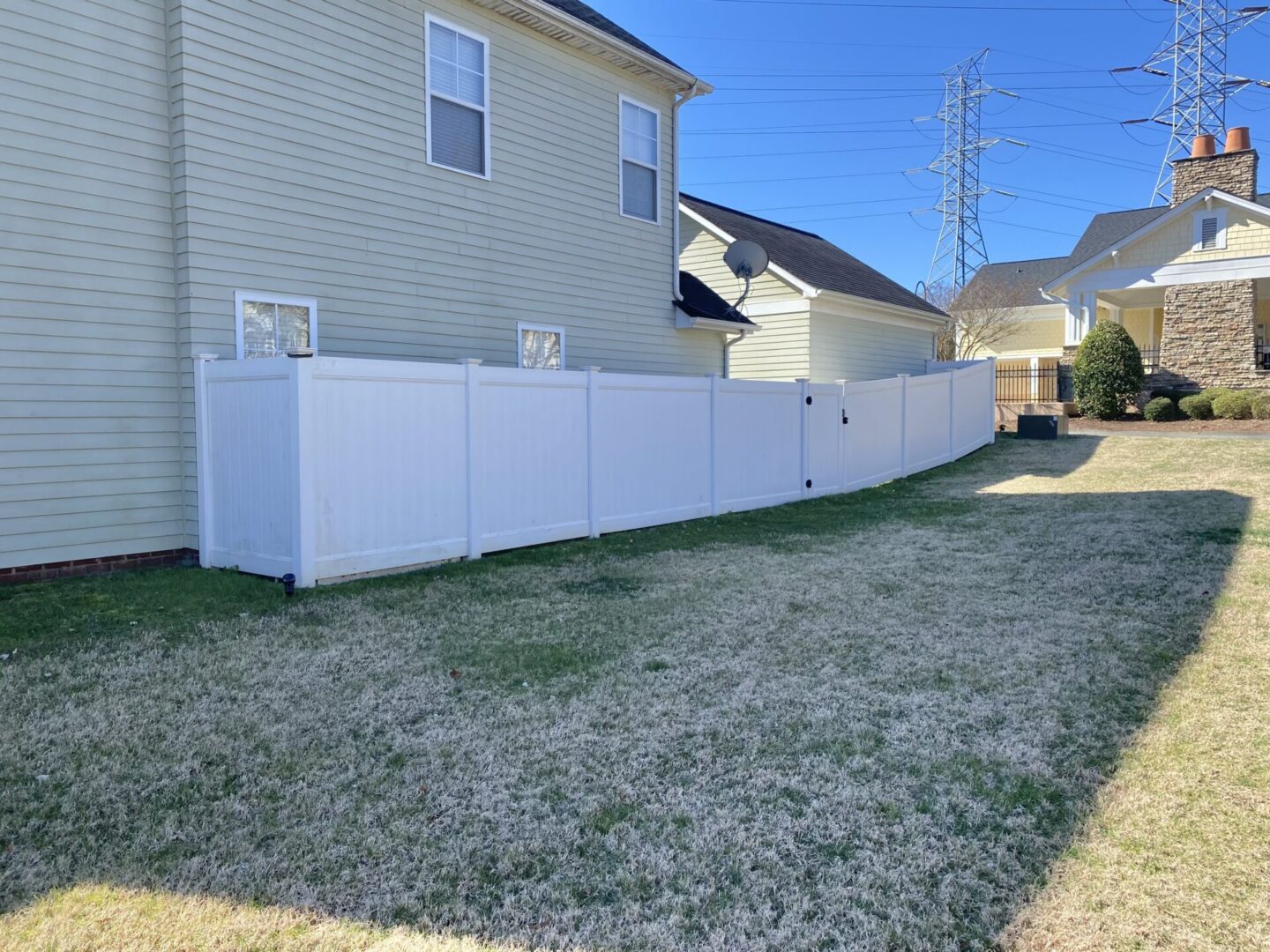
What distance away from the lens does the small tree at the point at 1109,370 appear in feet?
64.0

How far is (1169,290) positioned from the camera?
72.4 feet

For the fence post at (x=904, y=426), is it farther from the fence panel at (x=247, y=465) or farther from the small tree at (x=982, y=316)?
the small tree at (x=982, y=316)

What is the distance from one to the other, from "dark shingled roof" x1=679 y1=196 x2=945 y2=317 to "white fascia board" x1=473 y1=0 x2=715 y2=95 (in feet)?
17.0

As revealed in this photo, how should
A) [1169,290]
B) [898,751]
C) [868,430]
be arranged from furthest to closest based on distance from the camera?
[1169,290]
[868,430]
[898,751]

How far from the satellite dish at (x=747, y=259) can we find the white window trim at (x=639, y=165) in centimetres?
158

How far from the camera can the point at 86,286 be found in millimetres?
6594

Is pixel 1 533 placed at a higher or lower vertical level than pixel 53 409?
lower

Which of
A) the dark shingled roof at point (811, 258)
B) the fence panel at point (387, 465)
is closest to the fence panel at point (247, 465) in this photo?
the fence panel at point (387, 465)

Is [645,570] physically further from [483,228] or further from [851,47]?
[851,47]

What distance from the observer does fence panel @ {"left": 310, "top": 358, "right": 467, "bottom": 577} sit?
6324 mm

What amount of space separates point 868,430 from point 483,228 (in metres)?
6.47

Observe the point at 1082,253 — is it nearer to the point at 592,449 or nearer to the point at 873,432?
the point at 873,432

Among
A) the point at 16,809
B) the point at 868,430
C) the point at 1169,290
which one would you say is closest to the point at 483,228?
the point at 868,430

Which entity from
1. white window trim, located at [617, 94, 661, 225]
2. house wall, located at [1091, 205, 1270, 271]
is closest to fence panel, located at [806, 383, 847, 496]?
white window trim, located at [617, 94, 661, 225]
